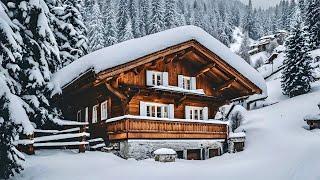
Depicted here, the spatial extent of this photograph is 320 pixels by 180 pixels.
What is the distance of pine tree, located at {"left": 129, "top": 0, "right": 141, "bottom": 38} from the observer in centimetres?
9969

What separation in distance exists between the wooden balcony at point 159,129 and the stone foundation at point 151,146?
24cm

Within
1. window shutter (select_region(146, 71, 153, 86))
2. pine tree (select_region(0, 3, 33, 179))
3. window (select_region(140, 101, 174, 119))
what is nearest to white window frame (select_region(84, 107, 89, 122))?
window (select_region(140, 101, 174, 119))

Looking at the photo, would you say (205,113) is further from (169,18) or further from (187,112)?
(169,18)

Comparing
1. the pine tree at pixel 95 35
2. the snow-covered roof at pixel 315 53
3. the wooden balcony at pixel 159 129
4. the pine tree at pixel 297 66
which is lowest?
the wooden balcony at pixel 159 129

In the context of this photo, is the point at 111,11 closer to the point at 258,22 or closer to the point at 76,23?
the point at 76,23

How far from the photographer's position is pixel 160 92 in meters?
20.6

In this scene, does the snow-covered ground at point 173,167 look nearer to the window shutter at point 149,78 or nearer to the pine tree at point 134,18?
the window shutter at point 149,78

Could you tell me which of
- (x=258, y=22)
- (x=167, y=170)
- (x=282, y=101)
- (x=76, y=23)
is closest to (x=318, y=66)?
(x=282, y=101)

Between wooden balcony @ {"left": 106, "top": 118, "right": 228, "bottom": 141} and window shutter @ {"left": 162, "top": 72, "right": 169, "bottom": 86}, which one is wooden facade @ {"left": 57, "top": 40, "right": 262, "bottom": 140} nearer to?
wooden balcony @ {"left": 106, "top": 118, "right": 228, "bottom": 141}

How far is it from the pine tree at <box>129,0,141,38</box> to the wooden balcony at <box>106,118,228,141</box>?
252ft

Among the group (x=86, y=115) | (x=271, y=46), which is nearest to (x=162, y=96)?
(x=86, y=115)

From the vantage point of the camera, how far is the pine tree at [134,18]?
9969cm

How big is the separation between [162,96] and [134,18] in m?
86.2

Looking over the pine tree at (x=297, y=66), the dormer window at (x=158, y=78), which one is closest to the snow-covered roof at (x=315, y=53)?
the pine tree at (x=297, y=66)
